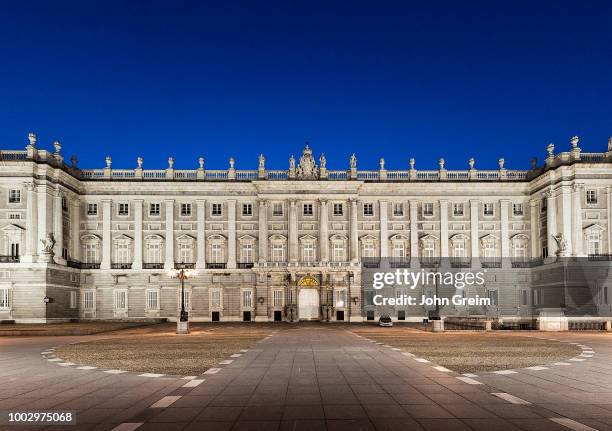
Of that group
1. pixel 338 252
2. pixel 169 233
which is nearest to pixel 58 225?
pixel 169 233

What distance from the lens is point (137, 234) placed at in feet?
240

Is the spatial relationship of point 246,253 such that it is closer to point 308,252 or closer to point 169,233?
point 308,252

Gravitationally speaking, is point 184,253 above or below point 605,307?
above

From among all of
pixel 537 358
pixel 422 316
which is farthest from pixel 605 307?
pixel 537 358

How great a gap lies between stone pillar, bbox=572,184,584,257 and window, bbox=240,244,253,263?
35327 mm

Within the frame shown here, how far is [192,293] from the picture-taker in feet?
240

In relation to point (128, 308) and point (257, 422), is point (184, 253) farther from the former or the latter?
point (257, 422)

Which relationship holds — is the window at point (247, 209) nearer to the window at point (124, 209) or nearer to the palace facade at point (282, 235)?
the palace facade at point (282, 235)

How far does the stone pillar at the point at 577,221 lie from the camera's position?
63.4 m

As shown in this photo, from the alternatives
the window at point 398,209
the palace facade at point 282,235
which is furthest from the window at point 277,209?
the window at point 398,209

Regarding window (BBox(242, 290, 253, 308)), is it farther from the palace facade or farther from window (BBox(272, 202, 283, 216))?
window (BBox(272, 202, 283, 216))

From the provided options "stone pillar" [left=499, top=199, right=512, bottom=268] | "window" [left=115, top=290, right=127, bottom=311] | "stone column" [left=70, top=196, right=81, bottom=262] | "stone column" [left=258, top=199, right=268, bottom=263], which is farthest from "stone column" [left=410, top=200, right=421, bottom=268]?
"stone column" [left=70, top=196, right=81, bottom=262]

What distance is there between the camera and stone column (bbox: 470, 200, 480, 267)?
73438 mm

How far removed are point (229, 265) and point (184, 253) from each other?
551 centimetres
